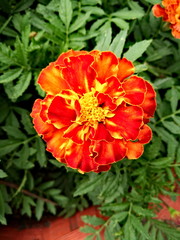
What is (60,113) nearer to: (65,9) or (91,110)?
(91,110)

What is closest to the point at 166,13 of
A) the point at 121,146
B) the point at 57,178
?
the point at 121,146

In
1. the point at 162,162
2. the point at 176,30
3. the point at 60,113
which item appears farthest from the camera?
the point at 162,162

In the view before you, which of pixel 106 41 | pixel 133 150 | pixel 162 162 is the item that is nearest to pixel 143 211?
pixel 162 162

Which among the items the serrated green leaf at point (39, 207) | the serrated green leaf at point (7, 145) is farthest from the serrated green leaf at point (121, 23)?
the serrated green leaf at point (39, 207)

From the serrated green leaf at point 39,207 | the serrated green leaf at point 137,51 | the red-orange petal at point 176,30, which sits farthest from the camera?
the serrated green leaf at point 39,207

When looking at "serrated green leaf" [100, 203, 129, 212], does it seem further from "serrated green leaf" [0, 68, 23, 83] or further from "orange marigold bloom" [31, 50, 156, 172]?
"serrated green leaf" [0, 68, 23, 83]

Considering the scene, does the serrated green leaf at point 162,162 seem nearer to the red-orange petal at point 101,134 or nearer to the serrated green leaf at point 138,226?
the serrated green leaf at point 138,226
